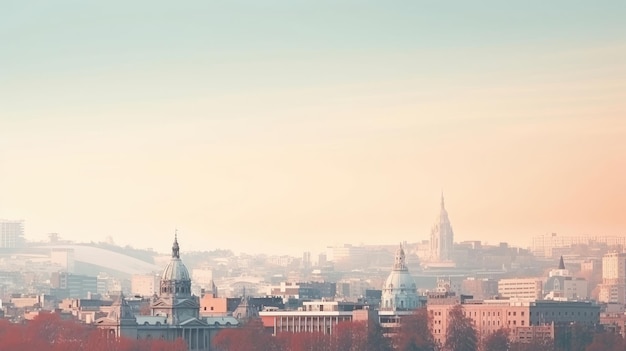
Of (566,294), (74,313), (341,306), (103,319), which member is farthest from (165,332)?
(566,294)

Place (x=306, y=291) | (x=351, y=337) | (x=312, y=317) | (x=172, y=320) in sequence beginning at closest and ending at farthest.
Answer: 1. (x=351, y=337)
2. (x=172, y=320)
3. (x=312, y=317)
4. (x=306, y=291)

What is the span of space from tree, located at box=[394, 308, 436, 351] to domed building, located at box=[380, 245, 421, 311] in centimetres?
1776

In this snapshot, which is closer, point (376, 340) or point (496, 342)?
point (496, 342)

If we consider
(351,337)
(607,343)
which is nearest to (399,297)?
(351,337)

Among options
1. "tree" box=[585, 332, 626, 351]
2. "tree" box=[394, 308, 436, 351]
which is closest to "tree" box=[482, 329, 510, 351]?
"tree" box=[394, 308, 436, 351]

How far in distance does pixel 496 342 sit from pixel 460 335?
2.41 m

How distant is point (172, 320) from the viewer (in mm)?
121938

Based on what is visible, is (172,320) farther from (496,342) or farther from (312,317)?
(496,342)

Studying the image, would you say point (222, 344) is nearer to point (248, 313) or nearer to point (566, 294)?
point (248, 313)

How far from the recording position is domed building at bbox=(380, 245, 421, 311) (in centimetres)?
13500

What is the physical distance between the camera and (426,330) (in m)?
112

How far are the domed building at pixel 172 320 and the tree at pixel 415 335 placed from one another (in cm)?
1178

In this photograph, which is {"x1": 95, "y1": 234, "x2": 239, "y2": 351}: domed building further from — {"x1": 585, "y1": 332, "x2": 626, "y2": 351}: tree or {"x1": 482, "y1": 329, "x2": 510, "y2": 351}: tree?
{"x1": 585, "y1": 332, "x2": 626, "y2": 351}: tree

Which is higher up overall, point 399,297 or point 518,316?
point 399,297
